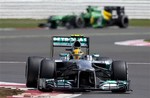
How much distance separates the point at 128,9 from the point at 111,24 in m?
2.20

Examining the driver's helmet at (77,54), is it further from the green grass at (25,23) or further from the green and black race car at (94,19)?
the green grass at (25,23)

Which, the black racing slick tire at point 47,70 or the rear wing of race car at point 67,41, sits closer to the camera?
the black racing slick tire at point 47,70

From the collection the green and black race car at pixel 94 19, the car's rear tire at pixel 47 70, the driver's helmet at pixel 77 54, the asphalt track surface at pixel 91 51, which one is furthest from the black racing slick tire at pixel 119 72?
the green and black race car at pixel 94 19

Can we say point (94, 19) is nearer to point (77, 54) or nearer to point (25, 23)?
point (25, 23)

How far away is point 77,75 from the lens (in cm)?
1134

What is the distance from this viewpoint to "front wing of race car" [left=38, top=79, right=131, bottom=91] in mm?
11195

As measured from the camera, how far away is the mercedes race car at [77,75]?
11219 mm

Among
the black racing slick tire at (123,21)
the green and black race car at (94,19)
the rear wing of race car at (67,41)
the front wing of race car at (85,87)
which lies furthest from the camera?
the black racing slick tire at (123,21)

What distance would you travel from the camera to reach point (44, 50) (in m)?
23.9

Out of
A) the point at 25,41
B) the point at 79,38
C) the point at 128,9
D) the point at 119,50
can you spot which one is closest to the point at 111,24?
the point at 128,9

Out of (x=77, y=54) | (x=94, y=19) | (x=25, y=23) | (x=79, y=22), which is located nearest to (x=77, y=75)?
(x=77, y=54)

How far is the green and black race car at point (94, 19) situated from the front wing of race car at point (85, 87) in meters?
27.9

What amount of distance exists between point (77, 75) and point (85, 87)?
0.27 meters

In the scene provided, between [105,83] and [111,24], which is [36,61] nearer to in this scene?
[105,83]
